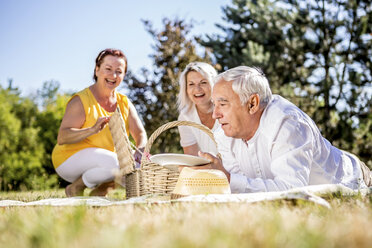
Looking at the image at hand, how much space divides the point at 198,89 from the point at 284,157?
2286 millimetres

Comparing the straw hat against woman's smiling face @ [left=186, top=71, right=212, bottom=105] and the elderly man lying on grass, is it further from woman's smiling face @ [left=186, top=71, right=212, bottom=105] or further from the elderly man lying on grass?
woman's smiling face @ [left=186, top=71, right=212, bottom=105]

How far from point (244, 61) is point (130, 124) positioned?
844 centimetres

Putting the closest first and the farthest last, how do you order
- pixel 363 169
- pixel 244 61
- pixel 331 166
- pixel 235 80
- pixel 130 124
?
pixel 235 80
pixel 331 166
pixel 363 169
pixel 130 124
pixel 244 61

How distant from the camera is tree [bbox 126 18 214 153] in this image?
11.1 meters

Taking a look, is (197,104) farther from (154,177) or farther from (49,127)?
(49,127)

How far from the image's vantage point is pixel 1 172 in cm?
1428

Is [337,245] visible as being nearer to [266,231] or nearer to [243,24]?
[266,231]

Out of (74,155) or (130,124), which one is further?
(130,124)

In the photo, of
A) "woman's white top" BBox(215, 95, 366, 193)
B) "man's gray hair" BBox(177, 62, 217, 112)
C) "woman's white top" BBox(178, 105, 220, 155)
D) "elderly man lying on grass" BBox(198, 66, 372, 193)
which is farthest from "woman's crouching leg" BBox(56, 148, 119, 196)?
"elderly man lying on grass" BBox(198, 66, 372, 193)

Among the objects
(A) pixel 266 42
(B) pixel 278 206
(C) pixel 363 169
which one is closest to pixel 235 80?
(B) pixel 278 206

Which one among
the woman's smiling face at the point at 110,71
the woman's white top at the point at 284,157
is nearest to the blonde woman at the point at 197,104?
the woman's smiling face at the point at 110,71

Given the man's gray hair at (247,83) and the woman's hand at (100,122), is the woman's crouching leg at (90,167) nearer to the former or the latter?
the woman's hand at (100,122)

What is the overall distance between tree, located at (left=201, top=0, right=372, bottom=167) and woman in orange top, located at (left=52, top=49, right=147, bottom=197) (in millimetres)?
7786

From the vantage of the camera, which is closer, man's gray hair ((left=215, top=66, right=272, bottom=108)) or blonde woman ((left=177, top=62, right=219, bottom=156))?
man's gray hair ((left=215, top=66, right=272, bottom=108))
